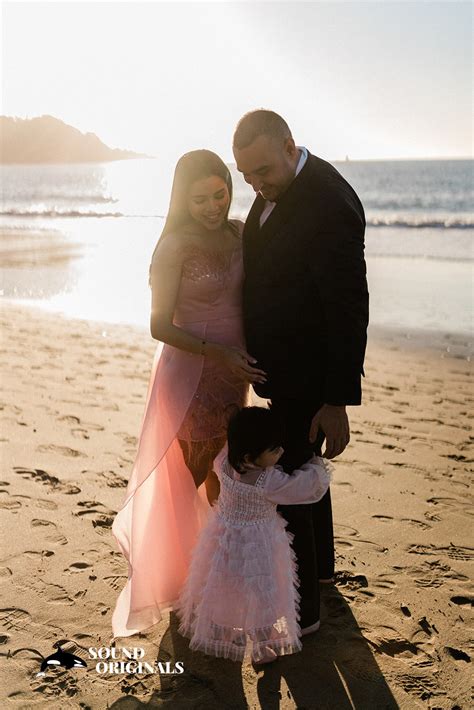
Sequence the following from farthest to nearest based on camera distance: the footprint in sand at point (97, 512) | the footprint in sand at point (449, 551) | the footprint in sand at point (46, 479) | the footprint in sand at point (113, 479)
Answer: the footprint in sand at point (113, 479), the footprint in sand at point (46, 479), the footprint in sand at point (97, 512), the footprint in sand at point (449, 551)

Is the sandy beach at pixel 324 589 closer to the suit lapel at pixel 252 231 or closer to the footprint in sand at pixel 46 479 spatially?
the footprint in sand at pixel 46 479

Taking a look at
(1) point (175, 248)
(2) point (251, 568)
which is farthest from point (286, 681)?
(1) point (175, 248)

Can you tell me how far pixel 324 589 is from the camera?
352cm

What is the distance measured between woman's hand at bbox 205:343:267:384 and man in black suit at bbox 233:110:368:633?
49 mm

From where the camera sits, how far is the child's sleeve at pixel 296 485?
2797 mm

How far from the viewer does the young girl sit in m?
2.82

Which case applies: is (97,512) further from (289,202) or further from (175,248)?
(289,202)

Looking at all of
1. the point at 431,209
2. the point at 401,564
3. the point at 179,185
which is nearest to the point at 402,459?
the point at 401,564

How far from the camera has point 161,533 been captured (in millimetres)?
3254

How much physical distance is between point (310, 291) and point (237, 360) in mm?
442

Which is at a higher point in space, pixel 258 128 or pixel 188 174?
pixel 258 128

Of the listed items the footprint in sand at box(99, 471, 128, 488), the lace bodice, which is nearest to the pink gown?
the lace bodice

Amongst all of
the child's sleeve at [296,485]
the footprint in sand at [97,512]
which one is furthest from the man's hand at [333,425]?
the footprint in sand at [97,512]

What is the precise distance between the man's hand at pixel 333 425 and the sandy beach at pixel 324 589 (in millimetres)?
953
